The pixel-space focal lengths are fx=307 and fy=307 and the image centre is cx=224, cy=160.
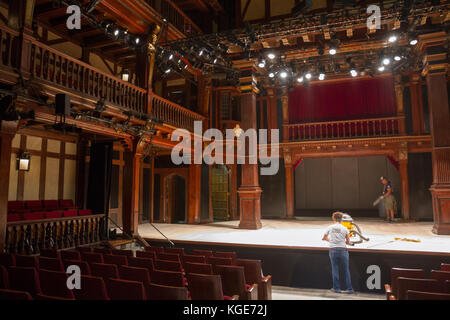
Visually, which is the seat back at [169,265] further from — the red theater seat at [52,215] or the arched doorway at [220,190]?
the arched doorway at [220,190]

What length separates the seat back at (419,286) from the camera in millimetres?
3197

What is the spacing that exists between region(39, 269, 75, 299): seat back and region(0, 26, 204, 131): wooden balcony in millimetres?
3557

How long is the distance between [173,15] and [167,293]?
29.5 ft

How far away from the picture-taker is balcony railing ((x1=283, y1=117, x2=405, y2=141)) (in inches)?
448

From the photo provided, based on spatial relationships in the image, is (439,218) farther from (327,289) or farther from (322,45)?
(322,45)

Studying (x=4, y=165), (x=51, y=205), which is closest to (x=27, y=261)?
(x=4, y=165)

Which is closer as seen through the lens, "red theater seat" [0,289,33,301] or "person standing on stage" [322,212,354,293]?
"red theater seat" [0,289,33,301]

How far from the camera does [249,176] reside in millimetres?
9219

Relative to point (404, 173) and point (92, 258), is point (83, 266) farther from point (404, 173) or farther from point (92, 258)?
point (404, 173)

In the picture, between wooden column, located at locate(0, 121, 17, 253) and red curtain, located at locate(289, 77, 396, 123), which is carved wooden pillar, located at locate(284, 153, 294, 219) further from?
wooden column, located at locate(0, 121, 17, 253)

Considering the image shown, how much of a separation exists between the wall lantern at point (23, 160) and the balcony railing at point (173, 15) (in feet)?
17.1

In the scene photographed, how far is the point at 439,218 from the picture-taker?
743 cm

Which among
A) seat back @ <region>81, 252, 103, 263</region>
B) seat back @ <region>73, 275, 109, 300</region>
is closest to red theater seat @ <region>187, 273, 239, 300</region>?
seat back @ <region>73, 275, 109, 300</region>

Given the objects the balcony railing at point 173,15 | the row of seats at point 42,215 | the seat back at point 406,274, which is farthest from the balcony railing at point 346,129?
the seat back at point 406,274
